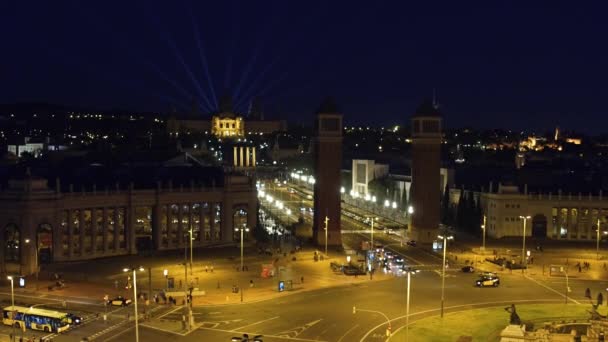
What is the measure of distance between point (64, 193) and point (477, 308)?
51073mm

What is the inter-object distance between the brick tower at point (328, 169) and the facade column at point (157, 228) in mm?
21660

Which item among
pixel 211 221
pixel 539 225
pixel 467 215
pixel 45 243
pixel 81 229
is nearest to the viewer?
pixel 45 243

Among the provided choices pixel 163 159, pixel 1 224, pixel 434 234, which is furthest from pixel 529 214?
pixel 1 224

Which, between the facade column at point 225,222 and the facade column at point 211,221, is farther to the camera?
the facade column at point 225,222

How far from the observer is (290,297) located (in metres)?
68.7

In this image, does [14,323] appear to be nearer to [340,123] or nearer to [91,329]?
[91,329]

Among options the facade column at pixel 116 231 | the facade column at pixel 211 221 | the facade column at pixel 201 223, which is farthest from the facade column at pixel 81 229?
the facade column at pixel 211 221

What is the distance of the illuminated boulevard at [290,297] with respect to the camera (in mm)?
56125

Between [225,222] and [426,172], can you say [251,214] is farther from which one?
[426,172]

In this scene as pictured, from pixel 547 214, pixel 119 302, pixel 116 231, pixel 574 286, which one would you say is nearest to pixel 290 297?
pixel 119 302

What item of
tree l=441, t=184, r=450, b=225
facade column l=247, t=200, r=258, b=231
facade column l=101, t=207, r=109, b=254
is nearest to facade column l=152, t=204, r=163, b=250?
facade column l=101, t=207, r=109, b=254

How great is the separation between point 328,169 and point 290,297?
37.4m

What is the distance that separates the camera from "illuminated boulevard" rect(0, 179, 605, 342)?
184 feet

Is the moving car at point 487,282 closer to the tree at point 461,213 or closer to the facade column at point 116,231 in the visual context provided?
the tree at point 461,213
